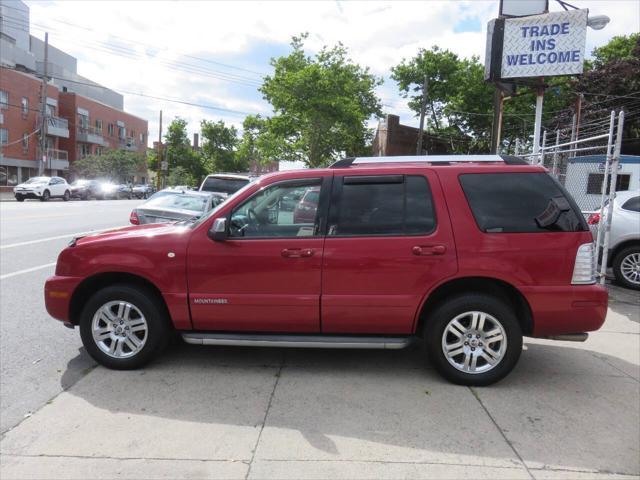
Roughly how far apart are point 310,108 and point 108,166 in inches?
1117

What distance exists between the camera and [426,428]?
3514 mm

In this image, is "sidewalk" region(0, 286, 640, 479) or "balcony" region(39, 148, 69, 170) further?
"balcony" region(39, 148, 69, 170)

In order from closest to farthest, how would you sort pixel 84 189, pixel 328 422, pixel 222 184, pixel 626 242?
pixel 328 422
pixel 626 242
pixel 222 184
pixel 84 189

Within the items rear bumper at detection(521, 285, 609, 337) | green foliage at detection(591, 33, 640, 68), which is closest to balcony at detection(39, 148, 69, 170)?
green foliage at detection(591, 33, 640, 68)

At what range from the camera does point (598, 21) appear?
9359mm

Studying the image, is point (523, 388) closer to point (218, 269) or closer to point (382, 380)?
point (382, 380)

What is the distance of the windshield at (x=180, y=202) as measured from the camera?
34.2ft

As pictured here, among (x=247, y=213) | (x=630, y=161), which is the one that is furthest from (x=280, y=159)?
(x=247, y=213)

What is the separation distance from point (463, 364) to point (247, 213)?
2257 mm

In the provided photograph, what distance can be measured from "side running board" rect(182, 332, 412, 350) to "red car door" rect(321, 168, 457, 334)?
3.1 inches

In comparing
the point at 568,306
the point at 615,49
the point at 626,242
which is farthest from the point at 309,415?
the point at 615,49

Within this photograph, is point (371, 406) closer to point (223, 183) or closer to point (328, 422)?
point (328, 422)

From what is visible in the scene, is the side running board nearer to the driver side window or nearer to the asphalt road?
the driver side window

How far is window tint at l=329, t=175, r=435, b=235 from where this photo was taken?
4.19m
